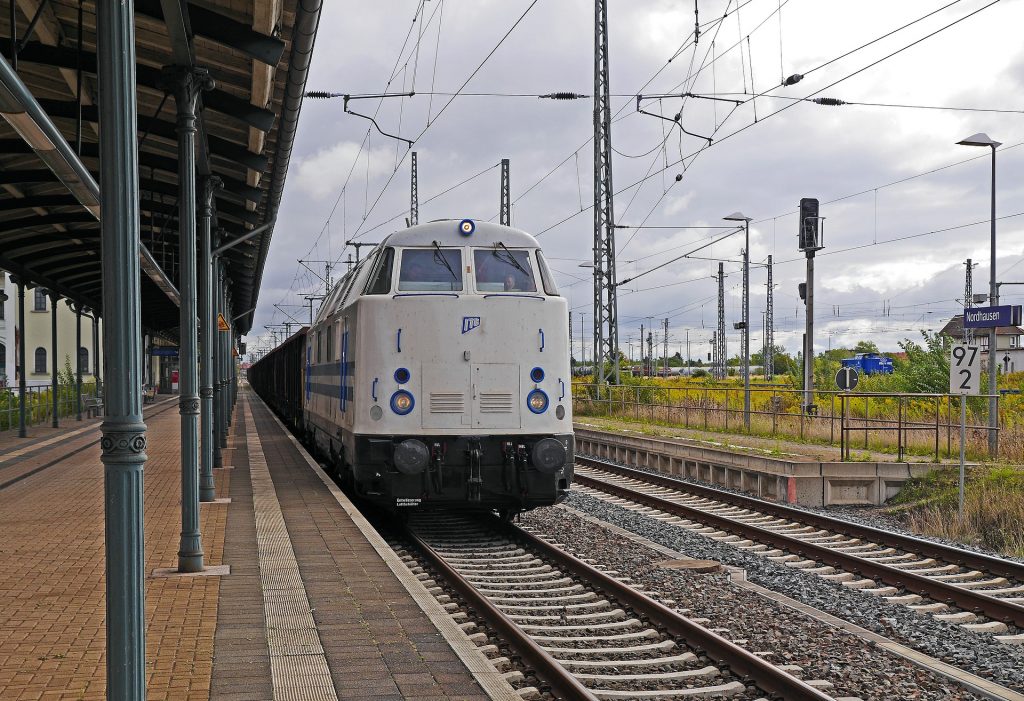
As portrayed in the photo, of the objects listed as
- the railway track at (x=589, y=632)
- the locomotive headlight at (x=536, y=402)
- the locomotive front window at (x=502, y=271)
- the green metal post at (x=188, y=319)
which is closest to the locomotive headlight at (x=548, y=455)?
the locomotive headlight at (x=536, y=402)

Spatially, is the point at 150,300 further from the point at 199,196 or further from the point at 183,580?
the point at 183,580

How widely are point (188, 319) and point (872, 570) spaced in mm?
6757

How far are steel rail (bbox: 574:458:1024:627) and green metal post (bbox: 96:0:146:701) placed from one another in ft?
22.7

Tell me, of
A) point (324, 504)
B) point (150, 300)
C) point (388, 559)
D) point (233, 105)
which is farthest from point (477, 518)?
point (150, 300)

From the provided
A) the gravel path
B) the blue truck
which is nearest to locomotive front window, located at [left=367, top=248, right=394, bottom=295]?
the gravel path

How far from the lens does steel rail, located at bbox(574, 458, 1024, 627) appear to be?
8.38m

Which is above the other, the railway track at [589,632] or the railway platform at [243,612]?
the railway platform at [243,612]

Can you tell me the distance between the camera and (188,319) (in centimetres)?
926

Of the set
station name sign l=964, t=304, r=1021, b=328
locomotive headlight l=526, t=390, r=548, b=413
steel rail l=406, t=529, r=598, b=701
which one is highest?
station name sign l=964, t=304, r=1021, b=328

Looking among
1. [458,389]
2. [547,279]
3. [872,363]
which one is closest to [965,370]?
[547,279]

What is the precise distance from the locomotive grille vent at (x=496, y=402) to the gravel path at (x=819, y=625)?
68.2 inches

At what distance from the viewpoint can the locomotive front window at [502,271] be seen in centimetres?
1166

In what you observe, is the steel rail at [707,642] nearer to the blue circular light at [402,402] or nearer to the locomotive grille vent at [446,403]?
the locomotive grille vent at [446,403]

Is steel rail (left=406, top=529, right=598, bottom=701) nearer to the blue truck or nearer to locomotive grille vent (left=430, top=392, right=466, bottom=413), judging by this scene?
locomotive grille vent (left=430, top=392, right=466, bottom=413)
